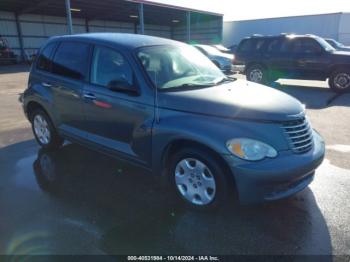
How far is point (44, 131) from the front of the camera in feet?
17.4

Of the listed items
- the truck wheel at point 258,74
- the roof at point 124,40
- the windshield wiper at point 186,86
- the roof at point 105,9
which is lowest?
the truck wheel at point 258,74

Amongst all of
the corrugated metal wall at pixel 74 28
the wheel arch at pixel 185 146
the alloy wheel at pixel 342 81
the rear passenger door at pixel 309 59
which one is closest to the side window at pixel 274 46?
the rear passenger door at pixel 309 59

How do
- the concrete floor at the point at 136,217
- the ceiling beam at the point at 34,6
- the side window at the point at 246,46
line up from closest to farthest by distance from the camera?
the concrete floor at the point at 136,217
the side window at the point at 246,46
the ceiling beam at the point at 34,6

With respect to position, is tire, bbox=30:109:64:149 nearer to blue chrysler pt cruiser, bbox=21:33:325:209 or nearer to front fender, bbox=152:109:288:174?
blue chrysler pt cruiser, bbox=21:33:325:209

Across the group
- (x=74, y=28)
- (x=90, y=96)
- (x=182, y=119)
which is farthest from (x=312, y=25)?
(x=182, y=119)

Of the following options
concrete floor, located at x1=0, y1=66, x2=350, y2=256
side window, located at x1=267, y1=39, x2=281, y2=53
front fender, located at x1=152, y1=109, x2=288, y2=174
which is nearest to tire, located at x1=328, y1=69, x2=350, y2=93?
side window, located at x1=267, y1=39, x2=281, y2=53

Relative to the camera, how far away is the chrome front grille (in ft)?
10.1

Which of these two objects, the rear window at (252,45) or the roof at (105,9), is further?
the roof at (105,9)

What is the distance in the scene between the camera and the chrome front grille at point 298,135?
309cm

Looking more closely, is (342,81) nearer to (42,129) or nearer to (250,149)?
(250,149)

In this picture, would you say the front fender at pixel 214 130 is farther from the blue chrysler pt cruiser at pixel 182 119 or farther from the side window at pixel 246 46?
the side window at pixel 246 46

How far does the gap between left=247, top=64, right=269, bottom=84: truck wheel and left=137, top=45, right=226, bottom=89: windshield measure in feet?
28.7

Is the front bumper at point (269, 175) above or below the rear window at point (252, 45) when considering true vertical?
below

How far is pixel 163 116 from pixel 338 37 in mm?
32741
